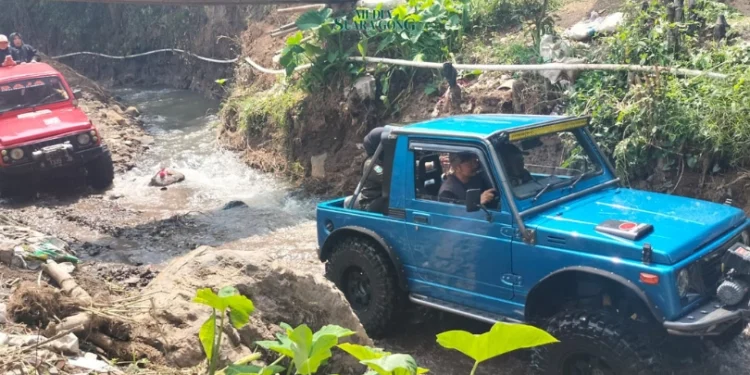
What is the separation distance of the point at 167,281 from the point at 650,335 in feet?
9.28

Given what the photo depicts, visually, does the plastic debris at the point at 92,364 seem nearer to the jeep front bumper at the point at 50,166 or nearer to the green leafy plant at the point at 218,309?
the green leafy plant at the point at 218,309

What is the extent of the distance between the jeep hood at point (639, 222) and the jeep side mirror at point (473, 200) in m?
0.35

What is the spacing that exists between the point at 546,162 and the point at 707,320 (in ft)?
5.70

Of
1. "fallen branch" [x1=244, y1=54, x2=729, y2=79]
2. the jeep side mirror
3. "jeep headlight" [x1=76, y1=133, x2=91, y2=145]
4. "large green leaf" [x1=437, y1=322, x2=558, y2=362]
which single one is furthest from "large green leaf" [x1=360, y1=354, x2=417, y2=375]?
"jeep headlight" [x1=76, y1=133, x2=91, y2=145]

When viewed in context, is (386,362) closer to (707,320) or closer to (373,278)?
(707,320)

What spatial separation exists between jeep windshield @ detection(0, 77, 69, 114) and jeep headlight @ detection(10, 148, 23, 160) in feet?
3.29

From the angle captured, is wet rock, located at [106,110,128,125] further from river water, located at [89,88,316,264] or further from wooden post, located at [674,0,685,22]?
wooden post, located at [674,0,685,22]

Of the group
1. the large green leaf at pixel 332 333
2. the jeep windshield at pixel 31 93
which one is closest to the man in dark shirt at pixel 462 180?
the large green leaf at pixel 332 333

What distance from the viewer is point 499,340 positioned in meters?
2.18

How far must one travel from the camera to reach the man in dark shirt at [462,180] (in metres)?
5.11

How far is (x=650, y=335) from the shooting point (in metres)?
4.38

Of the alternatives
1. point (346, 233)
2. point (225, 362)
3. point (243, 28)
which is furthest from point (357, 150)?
point (243, 28)

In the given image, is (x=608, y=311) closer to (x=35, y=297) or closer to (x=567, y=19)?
(x=35, y=297)

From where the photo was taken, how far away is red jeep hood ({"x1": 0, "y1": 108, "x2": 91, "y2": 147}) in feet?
34.8
